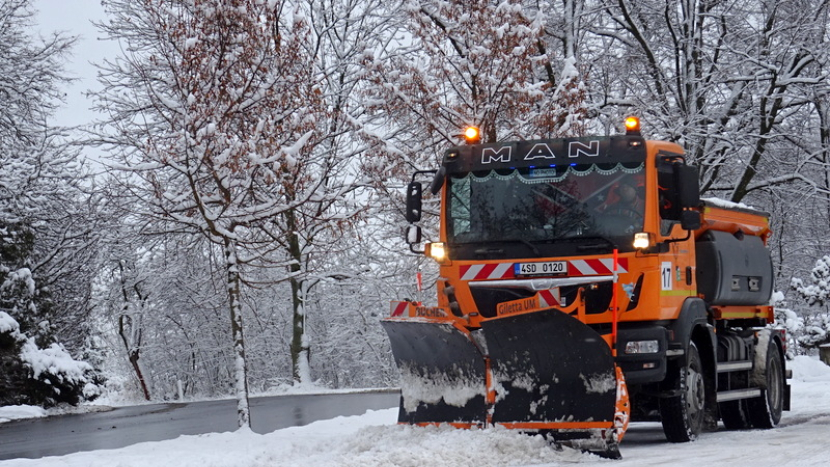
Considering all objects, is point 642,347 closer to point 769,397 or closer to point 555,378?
point 555,378

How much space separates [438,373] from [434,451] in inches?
73.7

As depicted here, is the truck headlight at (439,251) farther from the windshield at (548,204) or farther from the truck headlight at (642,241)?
the truck headlight at (642,241)

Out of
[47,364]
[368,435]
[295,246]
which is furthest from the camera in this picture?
[295,246]

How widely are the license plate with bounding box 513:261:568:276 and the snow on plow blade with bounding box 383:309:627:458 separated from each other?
0.75 m

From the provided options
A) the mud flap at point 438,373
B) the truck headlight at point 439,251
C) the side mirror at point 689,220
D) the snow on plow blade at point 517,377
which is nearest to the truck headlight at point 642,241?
the side mirror at point 689,220

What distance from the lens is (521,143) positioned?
11.3 meters

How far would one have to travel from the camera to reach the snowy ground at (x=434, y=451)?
28.9 feet

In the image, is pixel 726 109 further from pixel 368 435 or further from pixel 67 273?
pixel 368 435

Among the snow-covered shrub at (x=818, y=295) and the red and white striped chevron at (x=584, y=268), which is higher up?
the red and white striped chevron at (x=584, y=268)

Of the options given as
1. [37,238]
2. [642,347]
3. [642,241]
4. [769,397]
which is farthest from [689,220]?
[37,238]

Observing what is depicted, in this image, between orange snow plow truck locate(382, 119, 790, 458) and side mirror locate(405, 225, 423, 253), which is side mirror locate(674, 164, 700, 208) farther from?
side mirror locate(405, 225, 423, 253)

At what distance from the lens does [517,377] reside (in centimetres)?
1008

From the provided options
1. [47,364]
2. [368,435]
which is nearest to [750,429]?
[368,435]

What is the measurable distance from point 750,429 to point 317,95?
22.2 ft
